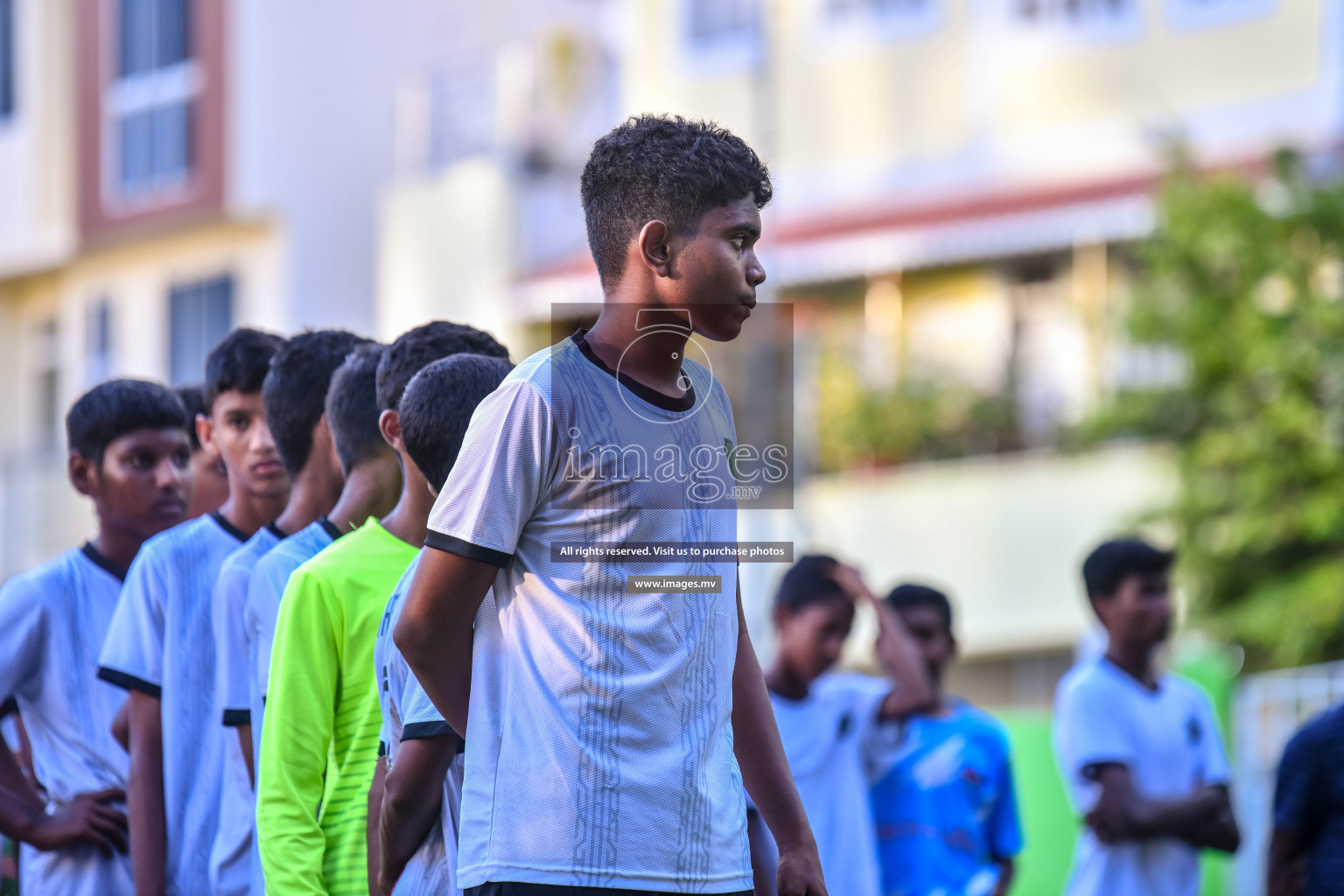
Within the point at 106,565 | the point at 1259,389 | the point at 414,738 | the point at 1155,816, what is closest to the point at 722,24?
the point at 1259,389

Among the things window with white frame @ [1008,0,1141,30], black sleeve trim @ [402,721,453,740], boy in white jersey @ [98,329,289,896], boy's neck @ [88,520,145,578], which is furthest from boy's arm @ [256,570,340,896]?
window with white frame @ [1008,0,1141,30]

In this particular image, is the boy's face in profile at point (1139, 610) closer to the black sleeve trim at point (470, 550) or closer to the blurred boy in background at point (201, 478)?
the blurred boy in background at point (201, 478)

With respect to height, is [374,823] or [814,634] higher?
[814,634]

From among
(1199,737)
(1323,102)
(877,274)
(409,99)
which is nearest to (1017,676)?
(877,274)

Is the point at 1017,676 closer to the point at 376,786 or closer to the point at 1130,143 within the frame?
the point at 1130,143

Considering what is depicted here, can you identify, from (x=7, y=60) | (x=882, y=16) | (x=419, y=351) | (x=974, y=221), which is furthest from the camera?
(x=7, y=60)

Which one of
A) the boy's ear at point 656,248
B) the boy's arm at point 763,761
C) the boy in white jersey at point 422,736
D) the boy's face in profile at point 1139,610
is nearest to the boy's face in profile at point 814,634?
the boy's face in profile at point 1139,610

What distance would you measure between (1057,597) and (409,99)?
951 cm

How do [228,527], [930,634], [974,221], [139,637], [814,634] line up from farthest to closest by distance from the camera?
[974,221] → [930,634] → [814,634] → [228,527] → [139,637]

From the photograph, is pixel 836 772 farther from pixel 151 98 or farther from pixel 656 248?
pixel 151 98

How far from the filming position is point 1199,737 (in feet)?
23.2

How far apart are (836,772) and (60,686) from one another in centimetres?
254

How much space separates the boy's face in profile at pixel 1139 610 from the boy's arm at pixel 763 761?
142 inches

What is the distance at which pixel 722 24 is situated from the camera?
69.7 ft
